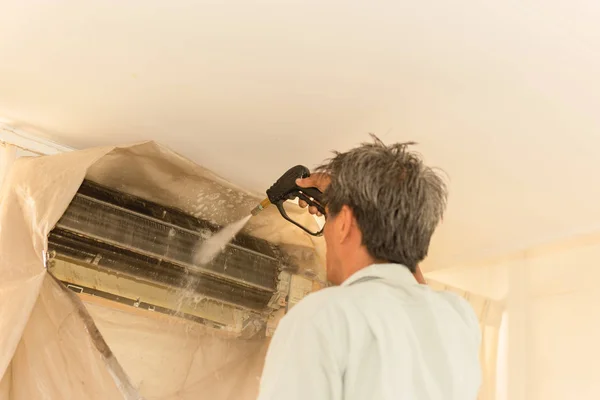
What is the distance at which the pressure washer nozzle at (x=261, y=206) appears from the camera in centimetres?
138

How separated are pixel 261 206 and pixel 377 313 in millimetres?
635

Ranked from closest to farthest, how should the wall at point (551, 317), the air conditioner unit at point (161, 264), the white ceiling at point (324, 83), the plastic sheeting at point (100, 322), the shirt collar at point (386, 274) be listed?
the shirt collar at point (386, 274) → the white ceiling at point (324, 83) → the plastic sheeting at point (100, 322) → the air conditioner unit at point (161, 264) → the wall at point (551, 317)

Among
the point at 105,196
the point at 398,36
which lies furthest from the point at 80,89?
the point at 398,36

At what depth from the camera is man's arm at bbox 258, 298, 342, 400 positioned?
0.75 m

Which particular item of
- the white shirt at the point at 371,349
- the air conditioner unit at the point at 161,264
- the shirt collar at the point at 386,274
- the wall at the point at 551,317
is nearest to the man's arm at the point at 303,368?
the white shirt at the point at 371,349

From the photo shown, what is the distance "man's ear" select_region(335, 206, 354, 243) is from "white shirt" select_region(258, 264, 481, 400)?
11cm

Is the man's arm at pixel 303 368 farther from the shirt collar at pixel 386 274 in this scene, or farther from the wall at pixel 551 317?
the wall at pixel 551 317

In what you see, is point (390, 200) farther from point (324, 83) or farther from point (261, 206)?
point (261, 206)

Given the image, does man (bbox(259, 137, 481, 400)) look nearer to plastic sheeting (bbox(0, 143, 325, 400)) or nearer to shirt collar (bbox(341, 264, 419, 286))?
shirt collar (bbox(341, 264, 419, 286))

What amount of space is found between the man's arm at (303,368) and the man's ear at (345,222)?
0.72 feet

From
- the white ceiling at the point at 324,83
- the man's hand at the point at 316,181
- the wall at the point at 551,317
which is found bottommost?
the wall at the point at 551,317

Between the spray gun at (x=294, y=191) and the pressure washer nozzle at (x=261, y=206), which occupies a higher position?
the spray gun at (x=294, y=191)

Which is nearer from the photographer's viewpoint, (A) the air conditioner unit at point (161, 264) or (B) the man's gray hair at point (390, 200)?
(B) the man's gray hair at point (390, 200)

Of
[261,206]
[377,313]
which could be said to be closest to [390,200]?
[377,313]
